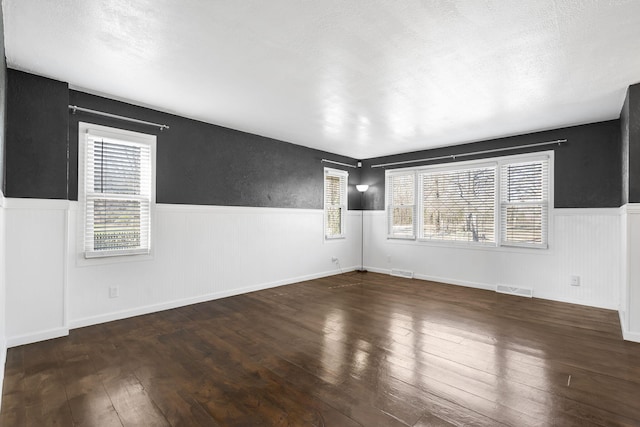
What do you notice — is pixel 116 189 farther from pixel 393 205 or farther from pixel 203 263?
pixel 393 205

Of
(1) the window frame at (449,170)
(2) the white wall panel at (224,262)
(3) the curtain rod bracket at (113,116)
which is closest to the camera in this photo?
(2) the white wall panel at (224,262)

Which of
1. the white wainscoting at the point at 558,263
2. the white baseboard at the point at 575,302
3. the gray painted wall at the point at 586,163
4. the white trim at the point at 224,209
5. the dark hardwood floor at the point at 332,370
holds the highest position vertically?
the gray painted wall at the point at 586,163

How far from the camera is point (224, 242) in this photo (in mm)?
4711

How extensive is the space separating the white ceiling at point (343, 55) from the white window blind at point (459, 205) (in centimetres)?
150

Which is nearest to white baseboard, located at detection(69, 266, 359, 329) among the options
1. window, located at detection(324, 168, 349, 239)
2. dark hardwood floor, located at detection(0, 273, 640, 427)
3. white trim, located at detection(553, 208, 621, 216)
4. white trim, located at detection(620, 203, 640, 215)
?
dark hardwood floor, located at detection(0, 273, 640, 427)

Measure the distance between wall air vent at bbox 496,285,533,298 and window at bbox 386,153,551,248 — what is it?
70 cm

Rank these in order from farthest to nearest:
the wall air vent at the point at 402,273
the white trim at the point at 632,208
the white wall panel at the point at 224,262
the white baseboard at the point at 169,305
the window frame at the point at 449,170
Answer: the wall air vent at the point at 402,273
the window frame at the point at 449,170
the white baseboard at the point at 169,305
the white trim at the point at 632,208
the white wall panel at the point at 224,262

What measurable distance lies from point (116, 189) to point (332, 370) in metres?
3.17

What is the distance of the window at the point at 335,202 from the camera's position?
652 centimetres

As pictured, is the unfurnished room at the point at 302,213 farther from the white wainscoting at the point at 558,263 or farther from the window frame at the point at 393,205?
the window frame at the point at 393,205

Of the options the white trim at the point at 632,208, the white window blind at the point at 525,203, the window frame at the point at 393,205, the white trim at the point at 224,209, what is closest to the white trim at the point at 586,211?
the white window blind at the point at 525,203

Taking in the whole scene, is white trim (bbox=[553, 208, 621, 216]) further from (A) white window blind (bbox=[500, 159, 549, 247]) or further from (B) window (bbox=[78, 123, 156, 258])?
(B) window (bbox=[78, 123, 156, 258])

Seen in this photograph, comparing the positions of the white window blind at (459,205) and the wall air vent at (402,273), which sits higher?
the white window blind at (459,205)

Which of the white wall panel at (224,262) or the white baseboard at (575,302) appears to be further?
the white baseboard at (575,302)
